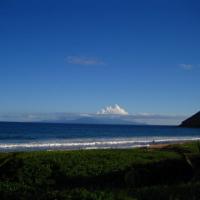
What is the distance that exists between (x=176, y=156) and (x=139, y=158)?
1.81 m

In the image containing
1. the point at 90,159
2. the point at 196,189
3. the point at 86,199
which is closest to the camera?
the point at 86,199

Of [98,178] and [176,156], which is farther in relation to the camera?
[176,156]

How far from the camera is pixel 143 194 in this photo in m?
10.0

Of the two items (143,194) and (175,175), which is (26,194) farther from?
(175,175)

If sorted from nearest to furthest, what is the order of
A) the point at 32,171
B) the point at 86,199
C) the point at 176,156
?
the point at 86,199 < the point at 32,171 < the point at 176,156

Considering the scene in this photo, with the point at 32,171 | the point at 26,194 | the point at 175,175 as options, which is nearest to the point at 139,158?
the point at 175,175

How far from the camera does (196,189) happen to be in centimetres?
1045

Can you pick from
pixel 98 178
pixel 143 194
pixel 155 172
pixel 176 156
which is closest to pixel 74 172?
pixel 98 178

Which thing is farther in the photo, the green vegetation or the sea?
the sea

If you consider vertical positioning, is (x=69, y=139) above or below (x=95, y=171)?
above

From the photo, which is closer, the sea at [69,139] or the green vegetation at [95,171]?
the green vegetation at [95,171]

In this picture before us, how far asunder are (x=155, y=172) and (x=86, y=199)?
789 cm

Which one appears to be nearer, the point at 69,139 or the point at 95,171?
the point at 95,171

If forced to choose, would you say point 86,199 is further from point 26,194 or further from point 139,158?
point 139,158
